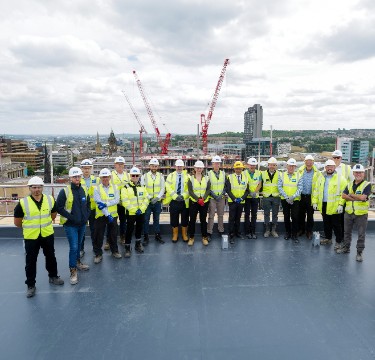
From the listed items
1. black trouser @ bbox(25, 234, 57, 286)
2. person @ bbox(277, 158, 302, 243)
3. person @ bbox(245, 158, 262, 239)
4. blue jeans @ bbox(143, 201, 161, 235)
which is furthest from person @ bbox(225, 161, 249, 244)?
black trouser @ bbox(25, 234, 57, 286)

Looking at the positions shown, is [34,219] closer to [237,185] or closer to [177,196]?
[177,196]

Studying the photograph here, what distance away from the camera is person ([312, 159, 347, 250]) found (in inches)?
200

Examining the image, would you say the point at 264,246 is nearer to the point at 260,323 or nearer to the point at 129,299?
the point at 260,323

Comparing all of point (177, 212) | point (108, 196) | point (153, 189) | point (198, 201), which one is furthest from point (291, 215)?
point (108, 196)

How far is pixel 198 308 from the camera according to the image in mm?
3391

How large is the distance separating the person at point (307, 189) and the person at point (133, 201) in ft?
9.62

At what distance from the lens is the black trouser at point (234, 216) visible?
5.60 meters

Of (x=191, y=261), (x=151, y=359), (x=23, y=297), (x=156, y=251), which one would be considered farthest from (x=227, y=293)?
(x=23, y=297)

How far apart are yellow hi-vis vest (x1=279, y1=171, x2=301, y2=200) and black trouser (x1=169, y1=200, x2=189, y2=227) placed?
1911mm

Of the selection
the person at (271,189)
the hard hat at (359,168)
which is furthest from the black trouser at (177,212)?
the hard hat at (359,168)

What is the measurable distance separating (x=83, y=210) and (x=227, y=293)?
2.28 meters

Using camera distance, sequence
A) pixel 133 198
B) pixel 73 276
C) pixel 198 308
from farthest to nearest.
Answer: pixel 133 198 → pixel 73 276 → pixel 198 308

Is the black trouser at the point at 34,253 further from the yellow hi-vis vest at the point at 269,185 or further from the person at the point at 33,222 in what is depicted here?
the yellow hi-vis vest at the point at 269,185

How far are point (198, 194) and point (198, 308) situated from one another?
231cm
